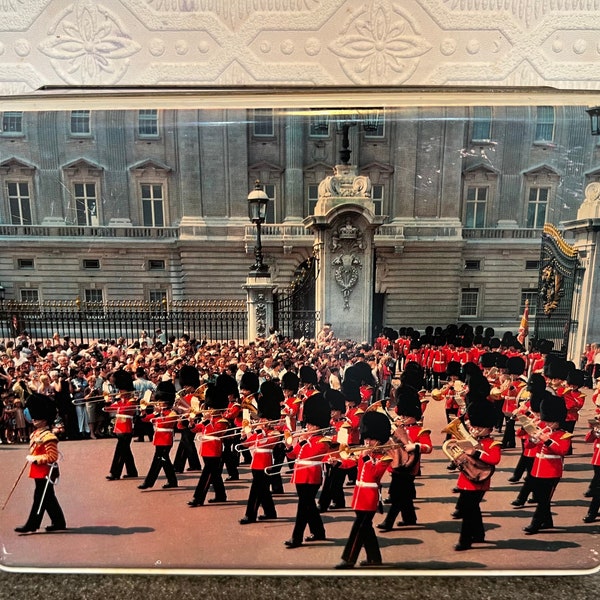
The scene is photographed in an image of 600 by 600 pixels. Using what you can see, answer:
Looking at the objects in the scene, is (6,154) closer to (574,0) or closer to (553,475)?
(553,475)

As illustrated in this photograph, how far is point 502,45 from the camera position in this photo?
3121 millimetres

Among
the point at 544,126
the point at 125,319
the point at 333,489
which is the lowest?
the point at 333,489

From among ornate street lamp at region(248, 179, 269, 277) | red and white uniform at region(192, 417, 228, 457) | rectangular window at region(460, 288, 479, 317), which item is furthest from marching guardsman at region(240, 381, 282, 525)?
rectangular window at region(460, 288, 479, 317)

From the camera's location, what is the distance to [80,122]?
73.9 inches

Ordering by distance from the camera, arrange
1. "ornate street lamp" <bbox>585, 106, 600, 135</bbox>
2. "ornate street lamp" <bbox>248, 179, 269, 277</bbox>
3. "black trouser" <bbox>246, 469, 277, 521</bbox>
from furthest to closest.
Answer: "black trouser" <bbox>246, 469, 277, 521</bbox> → "ornate street lamp" <bbox>248, 179, 269, 277</bbox> → "ornate street lamp" <bbox>585, 106, 600, 135</bbox>

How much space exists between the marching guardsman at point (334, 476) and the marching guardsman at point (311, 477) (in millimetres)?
30

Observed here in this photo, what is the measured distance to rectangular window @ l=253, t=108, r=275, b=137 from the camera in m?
1.88

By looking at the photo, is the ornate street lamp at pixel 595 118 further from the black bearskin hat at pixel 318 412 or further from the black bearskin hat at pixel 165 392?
→ the black bearskin hat at pixel 165 392

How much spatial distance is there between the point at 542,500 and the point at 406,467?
0.73 metres

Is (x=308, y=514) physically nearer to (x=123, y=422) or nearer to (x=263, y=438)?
(x=263, y=438)

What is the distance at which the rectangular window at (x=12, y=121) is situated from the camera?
1.88 m

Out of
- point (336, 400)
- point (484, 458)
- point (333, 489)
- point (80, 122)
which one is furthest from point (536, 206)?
point (80, 122)

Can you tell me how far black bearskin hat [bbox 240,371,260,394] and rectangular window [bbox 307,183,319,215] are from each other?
89cm

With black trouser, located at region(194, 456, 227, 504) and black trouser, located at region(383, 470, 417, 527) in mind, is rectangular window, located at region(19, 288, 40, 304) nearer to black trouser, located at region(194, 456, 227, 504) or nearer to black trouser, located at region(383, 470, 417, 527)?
black trouser, located at region(194, 456, 227, 504)
